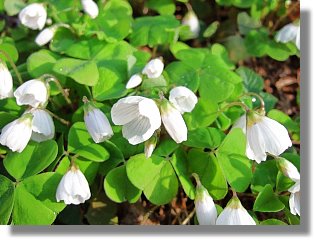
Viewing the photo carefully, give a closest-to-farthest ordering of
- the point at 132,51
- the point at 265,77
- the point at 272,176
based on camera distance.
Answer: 1. the point at 272,176
2. the point at 132,51
3. the point at 265,77

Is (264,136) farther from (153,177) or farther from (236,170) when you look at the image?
(153,177)

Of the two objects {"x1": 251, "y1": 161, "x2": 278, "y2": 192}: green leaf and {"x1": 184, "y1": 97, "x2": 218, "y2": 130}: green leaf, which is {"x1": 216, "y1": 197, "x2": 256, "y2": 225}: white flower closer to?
{"x1": 251, "y1": 161, "x2": 278, "y2": 192}: green leaf

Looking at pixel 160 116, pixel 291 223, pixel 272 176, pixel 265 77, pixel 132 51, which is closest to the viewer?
pixel 160 116

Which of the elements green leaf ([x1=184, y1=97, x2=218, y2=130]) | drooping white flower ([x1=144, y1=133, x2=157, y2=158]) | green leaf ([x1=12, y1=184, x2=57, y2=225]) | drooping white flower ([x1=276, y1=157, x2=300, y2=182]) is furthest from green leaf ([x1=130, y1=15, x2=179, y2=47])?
green leaf ([x1=12, y1=184, x2=57, y2=225])

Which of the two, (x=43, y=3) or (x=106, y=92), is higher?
(x=43, y=3)

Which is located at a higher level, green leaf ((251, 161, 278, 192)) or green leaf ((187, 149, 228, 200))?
green leaf ((187, 149, 228, 200))

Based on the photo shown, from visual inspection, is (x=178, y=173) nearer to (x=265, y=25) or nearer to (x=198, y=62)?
(x=198, y=62)

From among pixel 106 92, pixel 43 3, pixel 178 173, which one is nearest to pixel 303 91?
pixel 178 173
